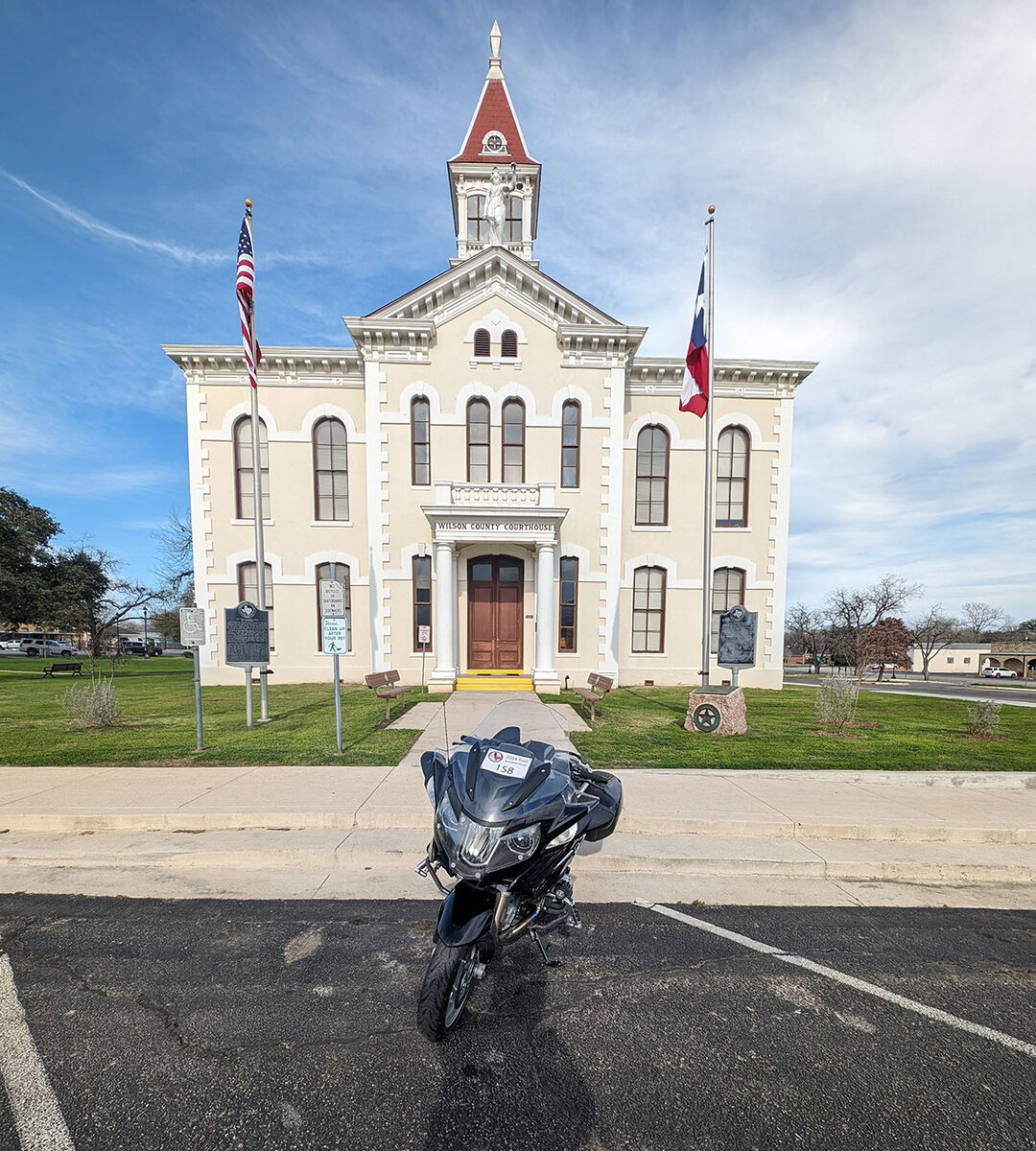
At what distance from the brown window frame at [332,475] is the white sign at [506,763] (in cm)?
1474

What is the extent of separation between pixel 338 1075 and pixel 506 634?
13.2 meters

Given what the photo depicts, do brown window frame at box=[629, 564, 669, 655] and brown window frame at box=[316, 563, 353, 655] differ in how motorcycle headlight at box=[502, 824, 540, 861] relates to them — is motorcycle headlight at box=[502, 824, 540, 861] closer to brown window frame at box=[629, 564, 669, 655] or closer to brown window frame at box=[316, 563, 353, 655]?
brown window frame at box=[629, 564, 669, 655]

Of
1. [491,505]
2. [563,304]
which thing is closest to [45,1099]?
[491,505]

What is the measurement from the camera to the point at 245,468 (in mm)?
15977

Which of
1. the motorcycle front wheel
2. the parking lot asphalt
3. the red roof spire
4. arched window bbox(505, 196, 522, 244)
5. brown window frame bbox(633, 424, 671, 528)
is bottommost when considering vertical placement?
the parking lot asphalt

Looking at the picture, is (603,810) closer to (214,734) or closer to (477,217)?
(214,734)

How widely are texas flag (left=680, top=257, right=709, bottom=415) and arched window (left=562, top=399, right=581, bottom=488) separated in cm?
526

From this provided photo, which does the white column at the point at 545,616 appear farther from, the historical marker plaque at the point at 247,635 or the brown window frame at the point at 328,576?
the historical marker plaque at the point at 247,635

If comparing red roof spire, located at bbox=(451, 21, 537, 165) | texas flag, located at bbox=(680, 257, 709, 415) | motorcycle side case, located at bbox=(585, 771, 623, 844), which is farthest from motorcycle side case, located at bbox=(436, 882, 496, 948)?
red roof spire, located at bbox=(451, 21, 537, 165)

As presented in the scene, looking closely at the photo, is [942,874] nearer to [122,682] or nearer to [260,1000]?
[260,1000]

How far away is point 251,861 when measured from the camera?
4.66 meters

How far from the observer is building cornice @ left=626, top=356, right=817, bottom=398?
16000mm

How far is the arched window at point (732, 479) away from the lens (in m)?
16.7

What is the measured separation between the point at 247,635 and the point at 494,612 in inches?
306
